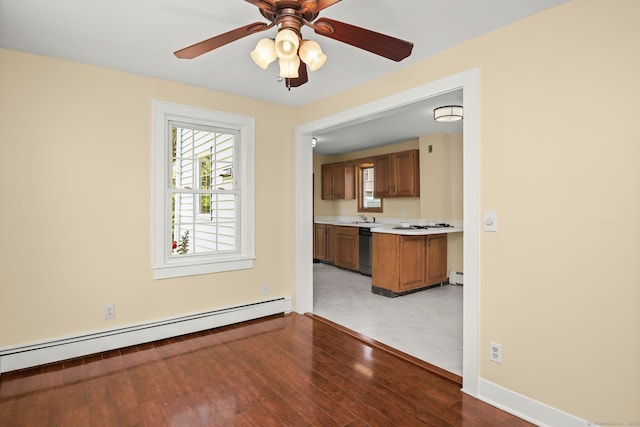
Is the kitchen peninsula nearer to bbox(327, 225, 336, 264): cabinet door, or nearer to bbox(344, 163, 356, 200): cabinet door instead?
bbox(327, 225, 336, 264): cabinet door

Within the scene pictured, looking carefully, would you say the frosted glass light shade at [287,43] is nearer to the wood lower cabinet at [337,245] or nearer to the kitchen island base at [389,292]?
the kitchen island base at [389,292]

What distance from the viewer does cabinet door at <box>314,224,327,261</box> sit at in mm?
7133

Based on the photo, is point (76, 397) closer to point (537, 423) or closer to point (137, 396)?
point (137, 396)

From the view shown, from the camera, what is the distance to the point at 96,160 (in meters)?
2.91

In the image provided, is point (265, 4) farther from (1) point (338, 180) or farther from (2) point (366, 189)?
(1) point (338, 180)

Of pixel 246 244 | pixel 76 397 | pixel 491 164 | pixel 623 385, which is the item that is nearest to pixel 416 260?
pixel 246 244

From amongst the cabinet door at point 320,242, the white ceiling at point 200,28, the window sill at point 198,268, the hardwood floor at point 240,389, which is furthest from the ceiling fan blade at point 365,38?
the cabinet door at point 320,242

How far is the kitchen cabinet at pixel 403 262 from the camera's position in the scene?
4.64m

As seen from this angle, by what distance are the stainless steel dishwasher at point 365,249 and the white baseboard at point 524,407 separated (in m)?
3.71

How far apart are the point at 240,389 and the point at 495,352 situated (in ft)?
5.82

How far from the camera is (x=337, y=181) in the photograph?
741cm

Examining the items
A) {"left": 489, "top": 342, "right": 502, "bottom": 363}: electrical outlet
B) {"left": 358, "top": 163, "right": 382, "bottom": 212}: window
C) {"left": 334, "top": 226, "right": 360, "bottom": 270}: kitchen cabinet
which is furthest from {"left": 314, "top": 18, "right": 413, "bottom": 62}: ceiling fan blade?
{"left": 358, "top": 163, "right": 382, "bottom": 212}: window

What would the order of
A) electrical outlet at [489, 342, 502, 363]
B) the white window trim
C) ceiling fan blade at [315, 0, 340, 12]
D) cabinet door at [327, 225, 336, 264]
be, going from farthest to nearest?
cabinet door at [327, 225, 336, 264], the white window trim, electrical outlet at [489, 342, 502, 363], ceiling fan blade at [315, 0, 340, 12]

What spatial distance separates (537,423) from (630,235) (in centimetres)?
122
